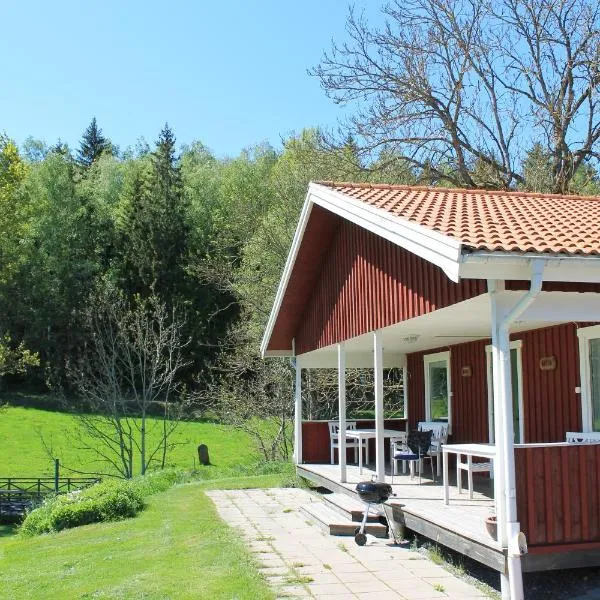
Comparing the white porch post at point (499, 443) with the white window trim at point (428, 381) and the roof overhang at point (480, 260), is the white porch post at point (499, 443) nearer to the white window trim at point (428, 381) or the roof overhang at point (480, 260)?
the roof overhang at point (480, 260)

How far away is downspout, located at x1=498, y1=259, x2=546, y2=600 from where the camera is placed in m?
6.00

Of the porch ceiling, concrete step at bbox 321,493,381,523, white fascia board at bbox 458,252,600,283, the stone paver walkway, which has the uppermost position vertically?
white fascia board at bbox 458,252,600,283

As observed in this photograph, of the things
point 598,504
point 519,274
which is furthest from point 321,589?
point 519,274

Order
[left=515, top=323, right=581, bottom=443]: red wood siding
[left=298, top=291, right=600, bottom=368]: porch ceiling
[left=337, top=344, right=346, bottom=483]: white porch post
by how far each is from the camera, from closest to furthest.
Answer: [left=298, top=291, right=600, bottom=368]: porch ceiling
[left=515, top=323, right=581, bottom=443]: red wood siding
[left=337, top=344, right=346, bottom=483]: white porch post

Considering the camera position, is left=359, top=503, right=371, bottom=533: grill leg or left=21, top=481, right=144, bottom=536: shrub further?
left=21, top=481, right=144, bottom=536: shrub

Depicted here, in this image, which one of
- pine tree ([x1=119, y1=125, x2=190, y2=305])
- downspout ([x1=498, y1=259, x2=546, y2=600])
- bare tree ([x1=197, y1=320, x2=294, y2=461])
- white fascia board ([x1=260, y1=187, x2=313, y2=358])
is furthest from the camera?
pine tree ([x1=119, y1=125, x2=190, y2=305])

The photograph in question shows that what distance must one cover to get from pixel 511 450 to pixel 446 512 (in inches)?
84.3

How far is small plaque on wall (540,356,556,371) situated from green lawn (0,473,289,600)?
4491mm

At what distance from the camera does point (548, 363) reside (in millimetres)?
9766

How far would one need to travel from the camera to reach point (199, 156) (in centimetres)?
5034

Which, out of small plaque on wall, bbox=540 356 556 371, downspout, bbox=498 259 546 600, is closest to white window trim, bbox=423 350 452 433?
small plaque on wall, bbox=540 356 556 371

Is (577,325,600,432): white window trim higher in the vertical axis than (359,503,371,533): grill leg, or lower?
higher

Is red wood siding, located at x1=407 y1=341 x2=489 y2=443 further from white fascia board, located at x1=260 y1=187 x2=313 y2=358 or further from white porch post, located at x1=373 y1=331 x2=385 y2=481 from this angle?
white fascia board, located at x1=260 y1=187 x2=313 y2=358

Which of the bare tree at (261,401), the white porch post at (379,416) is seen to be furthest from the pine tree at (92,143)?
the white porch post at (379,416)
